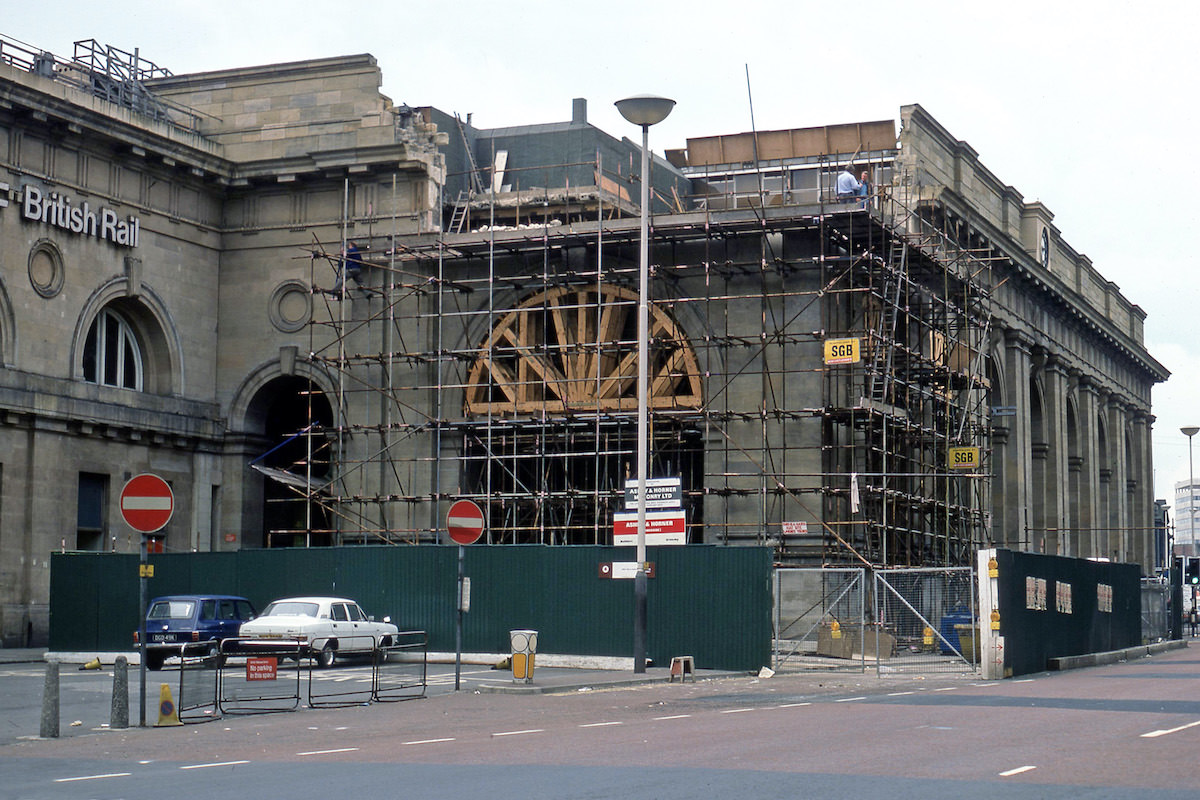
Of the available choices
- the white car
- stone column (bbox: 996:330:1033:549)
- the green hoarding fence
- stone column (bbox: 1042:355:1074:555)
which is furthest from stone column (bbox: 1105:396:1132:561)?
the white car

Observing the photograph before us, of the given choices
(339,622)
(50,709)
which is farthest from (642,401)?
(50,709)

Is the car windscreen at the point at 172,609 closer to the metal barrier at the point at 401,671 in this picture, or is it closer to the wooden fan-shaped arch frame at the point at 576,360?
the metal barrier at the point at 401,671

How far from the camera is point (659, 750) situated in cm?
1493

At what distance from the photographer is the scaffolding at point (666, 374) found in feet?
123

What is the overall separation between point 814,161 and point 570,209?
1130cm

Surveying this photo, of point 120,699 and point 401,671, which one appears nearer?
point 120,699

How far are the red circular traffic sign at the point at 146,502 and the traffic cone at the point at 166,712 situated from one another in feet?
6.52

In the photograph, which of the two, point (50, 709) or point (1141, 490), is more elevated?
point (1141, 490)

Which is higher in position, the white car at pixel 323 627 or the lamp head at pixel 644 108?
the lamp head at pixel 644 108

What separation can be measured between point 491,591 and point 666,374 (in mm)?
9269

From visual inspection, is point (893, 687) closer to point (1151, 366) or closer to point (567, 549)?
point (567, 549)

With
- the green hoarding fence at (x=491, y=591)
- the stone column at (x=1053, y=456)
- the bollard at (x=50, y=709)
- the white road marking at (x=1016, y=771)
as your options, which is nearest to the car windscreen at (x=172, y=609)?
the green hoarding fence at (x=491, y=591)

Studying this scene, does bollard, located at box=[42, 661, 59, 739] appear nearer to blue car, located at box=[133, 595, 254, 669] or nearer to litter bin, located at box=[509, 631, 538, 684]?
litter bin, located at box=[509, 631, 538, 684]

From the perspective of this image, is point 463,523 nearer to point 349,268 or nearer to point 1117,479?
point 349,268
